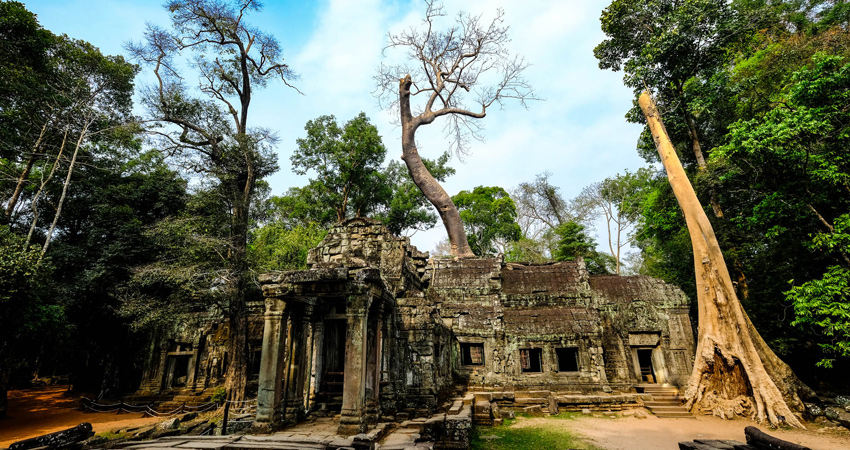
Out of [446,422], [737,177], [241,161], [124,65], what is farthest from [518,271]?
[124,65]

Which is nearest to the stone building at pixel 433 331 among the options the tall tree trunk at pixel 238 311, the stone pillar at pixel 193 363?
the stone pillar at pixel 193 363

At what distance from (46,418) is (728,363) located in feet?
73.9

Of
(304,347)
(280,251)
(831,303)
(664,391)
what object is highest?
(280,251)

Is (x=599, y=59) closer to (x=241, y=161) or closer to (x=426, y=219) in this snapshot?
(x=426, y=219)

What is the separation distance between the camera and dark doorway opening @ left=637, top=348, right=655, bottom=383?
48.8 feet

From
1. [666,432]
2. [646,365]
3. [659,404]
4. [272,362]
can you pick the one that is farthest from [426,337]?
[646,365]

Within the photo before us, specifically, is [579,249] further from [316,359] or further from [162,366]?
[162,366]

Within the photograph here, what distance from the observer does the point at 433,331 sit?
30.6 feet

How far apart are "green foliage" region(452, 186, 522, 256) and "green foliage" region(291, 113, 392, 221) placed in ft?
28.7

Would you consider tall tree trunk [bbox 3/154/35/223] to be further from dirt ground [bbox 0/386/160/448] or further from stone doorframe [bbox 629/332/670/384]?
stone doorframe [bbox 629/332/670/384]

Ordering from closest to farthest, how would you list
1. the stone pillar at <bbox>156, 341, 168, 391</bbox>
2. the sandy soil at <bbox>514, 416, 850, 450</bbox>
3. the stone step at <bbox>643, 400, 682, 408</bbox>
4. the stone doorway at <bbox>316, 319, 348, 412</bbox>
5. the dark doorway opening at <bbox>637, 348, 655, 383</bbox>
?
1. the sandy soil at <bbox>514, 416, 850, 450</bbox>
2. the stone doorway at <bbox>316, 319, 348, 412</bbox>
3. the stone step at <bbox>643, 400, 682, 408</bbox>
4. the dark doorway opening at <bbox>637, 348, 655, 383</bbox>
5. the stone pillar at <bbox>156, 341, 168, 391</bbox>

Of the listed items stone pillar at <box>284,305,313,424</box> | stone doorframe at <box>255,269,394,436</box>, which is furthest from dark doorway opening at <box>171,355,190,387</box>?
stone doorframe at <box>255,269,394,436</box>

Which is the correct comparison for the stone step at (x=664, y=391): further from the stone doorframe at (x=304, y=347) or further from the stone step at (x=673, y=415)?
the stone doorframe at (x=304, y=347)

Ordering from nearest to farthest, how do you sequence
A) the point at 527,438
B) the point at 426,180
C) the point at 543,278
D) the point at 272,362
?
the point at 272,362
the point at 527,438
the point at 543,278
the point at 426,180
